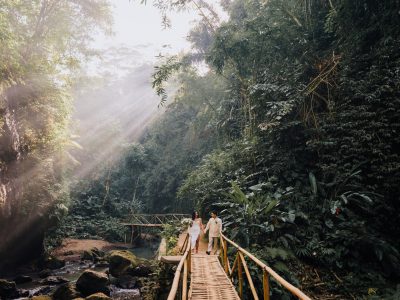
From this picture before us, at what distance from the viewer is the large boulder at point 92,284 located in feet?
32.7

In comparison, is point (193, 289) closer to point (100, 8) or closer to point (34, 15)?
point (34, 15)

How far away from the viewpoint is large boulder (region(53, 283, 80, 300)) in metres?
9.29

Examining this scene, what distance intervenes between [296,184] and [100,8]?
16.0 metres

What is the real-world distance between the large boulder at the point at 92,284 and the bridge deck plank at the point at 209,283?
572 cm

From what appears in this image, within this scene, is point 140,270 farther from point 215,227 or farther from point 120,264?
point 215,227

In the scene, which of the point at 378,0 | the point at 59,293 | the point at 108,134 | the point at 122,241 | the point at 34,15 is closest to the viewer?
the point at 378,0

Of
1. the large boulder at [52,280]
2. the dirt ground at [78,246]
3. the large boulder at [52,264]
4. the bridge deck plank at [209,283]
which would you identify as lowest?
the large boulder at [52,280]

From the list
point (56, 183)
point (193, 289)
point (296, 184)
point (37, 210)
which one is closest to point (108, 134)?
point (56, 183)

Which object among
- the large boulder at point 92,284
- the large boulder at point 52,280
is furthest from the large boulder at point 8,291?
the large boulder at point 92,284

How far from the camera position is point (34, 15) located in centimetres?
1554

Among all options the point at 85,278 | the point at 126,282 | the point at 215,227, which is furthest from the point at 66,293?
the point at 215,227

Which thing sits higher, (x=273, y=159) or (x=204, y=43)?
(x=204, y=43)

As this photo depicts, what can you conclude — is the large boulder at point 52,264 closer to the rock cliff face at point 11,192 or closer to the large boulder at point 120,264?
the rock cliff face at point 11,192

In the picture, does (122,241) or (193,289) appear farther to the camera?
(122,241)
